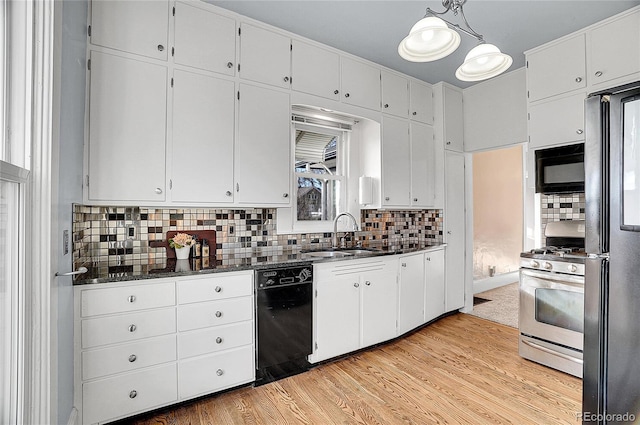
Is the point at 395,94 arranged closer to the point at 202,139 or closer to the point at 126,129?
the point at 202,139

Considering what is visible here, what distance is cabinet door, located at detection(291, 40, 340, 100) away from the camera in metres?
2.74

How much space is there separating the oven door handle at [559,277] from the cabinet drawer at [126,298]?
2.76 metres

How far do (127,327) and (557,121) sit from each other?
372 centimetres

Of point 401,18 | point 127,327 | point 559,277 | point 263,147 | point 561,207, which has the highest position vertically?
point 401,18

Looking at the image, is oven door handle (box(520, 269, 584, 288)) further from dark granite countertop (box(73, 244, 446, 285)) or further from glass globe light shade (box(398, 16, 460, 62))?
glass globe light shade (box(398, 16, 460, 62))

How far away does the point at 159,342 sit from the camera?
193 centimetres

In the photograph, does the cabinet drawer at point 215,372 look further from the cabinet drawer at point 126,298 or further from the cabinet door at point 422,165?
the cabinet door at point 422,165

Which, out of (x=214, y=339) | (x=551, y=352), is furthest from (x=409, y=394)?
(x=214, y=339)

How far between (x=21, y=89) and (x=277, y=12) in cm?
185

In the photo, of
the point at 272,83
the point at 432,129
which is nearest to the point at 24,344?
the point at 272,83

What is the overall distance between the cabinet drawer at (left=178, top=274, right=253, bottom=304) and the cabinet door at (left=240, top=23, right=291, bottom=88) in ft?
5.03

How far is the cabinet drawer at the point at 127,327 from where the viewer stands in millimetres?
1756

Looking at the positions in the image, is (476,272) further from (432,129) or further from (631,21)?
(631,21)

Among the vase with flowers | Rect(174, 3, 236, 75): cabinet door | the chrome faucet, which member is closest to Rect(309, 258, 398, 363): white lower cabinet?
the chrome faucet
